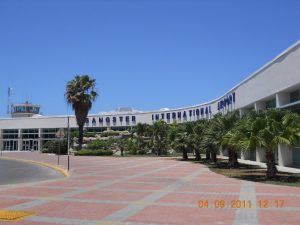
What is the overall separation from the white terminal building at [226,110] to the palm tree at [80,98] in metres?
17.5

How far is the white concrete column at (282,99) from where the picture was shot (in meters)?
31.0

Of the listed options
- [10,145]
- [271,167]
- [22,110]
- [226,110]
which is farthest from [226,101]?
[22,110]

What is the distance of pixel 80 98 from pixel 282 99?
35733 mm

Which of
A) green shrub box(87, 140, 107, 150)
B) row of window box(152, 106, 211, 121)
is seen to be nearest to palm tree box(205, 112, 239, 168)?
row of window box(152, 106, 211, 121)

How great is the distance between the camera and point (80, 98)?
6009 cm

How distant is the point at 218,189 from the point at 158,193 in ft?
9.34

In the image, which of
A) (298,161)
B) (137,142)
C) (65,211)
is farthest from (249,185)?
(137,142)

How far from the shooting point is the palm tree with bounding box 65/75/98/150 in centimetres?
6003

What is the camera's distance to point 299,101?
2714 centimetres

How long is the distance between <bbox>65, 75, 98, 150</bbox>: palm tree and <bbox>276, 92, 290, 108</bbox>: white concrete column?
116ft

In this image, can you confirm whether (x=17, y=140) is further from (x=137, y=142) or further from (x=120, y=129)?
(x=137, y=142)

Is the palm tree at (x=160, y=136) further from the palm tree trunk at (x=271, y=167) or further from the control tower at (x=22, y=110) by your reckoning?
the control tower at (x=22, y=110)
